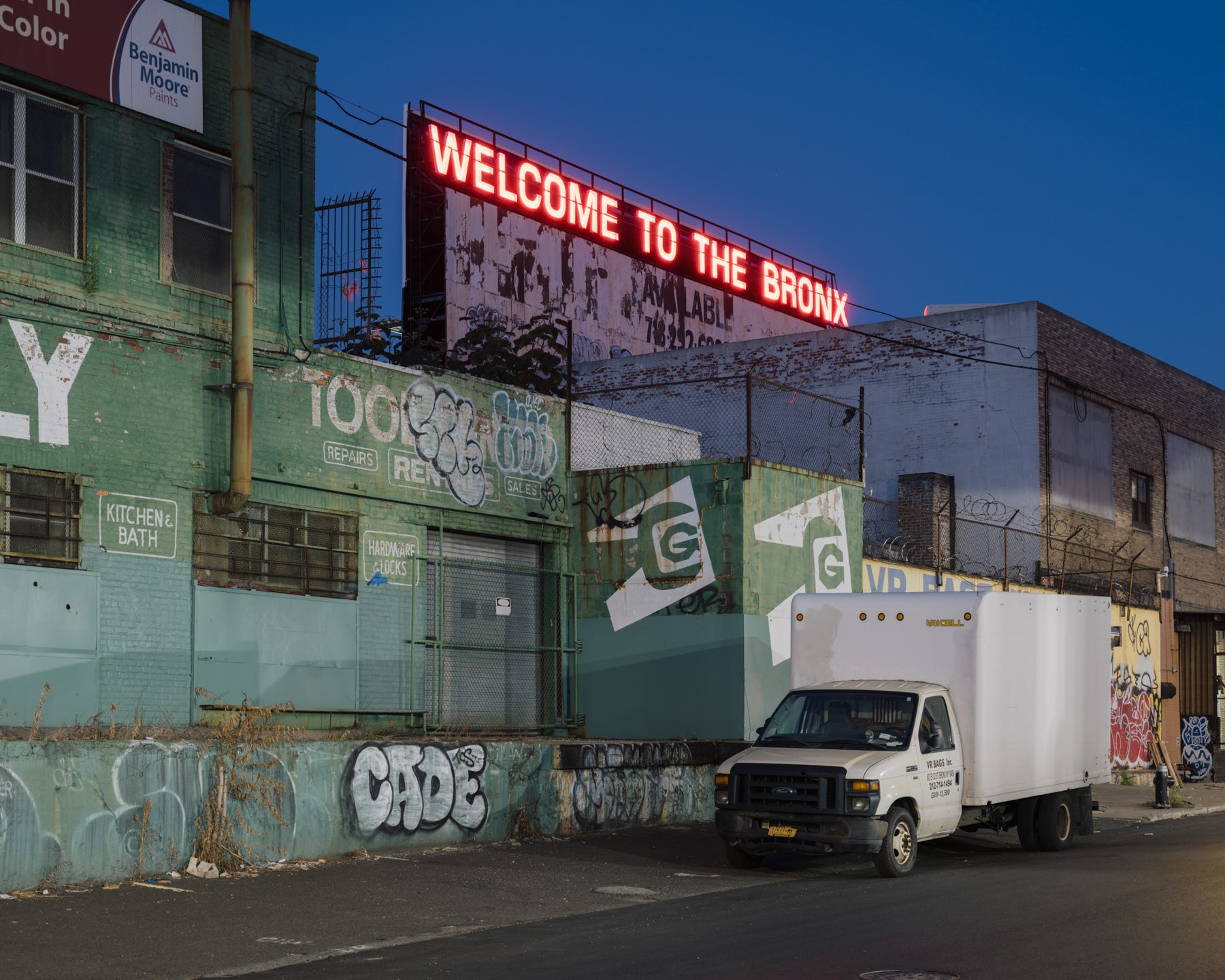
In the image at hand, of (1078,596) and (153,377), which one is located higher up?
(153,377)

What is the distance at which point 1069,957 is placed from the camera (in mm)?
9430

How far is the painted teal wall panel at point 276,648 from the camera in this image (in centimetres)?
1616

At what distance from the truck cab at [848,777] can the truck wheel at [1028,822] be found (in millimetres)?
Answer: 1634

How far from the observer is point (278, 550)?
17109mm

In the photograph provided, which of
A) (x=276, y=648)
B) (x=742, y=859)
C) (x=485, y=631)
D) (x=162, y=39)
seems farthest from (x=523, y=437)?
(x=742, y=859)

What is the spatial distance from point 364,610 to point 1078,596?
27.6 ft

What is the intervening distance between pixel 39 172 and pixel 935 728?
1076cm

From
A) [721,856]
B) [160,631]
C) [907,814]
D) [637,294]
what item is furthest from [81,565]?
[637,294]

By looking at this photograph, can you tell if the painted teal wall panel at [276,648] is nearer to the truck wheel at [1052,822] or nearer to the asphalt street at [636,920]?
Answer: the asphalt street at [636,920]

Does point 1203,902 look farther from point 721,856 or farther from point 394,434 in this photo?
point 394,434

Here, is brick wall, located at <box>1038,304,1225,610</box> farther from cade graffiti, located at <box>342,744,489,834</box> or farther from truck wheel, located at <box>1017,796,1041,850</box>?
cade graffiti, located at <box>342,744,489,834</box>

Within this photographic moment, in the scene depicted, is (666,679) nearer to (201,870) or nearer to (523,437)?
(523,437)

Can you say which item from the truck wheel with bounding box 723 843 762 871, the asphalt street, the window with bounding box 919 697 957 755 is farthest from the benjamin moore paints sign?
the window with bounding box 919 697 957 755

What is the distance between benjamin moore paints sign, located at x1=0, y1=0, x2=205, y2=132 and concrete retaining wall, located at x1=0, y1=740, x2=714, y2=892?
23.3 ft
